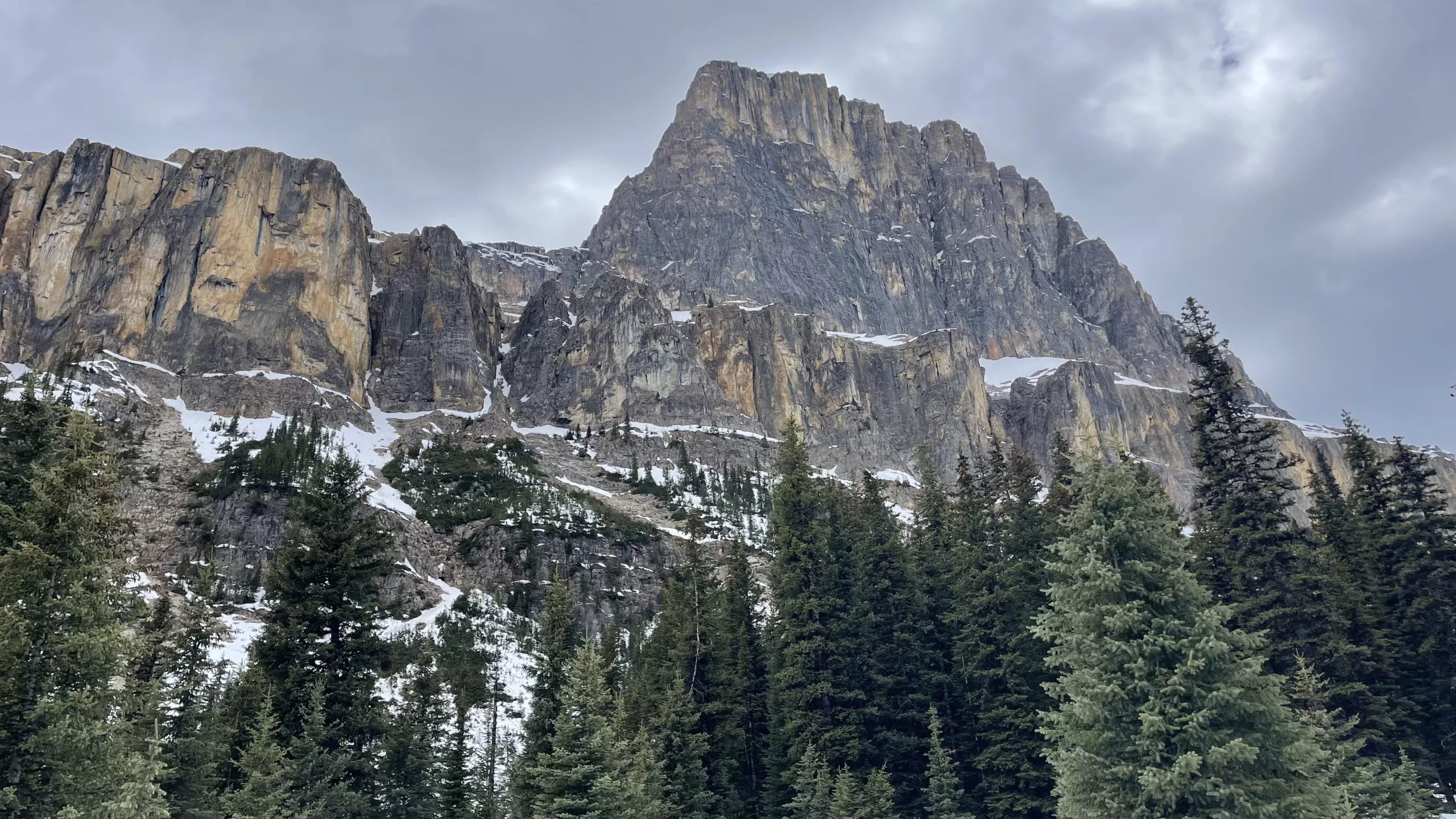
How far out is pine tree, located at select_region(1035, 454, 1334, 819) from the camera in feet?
43.2

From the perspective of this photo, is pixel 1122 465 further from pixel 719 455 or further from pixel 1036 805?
pixel 719 455

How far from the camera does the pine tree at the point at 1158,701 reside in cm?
1316

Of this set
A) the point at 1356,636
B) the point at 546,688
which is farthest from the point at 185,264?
the point at 1356,636

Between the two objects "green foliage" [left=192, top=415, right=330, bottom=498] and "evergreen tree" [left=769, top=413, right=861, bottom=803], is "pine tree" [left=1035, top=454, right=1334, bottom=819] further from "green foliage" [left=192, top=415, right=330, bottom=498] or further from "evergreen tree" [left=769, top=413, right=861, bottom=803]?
"green foliage" [left=192, top=415, right=330, bottom=498]

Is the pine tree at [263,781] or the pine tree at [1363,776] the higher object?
the pine tree at [263,781]

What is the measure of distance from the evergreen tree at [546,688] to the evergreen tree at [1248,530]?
770 inches

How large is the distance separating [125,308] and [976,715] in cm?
17809

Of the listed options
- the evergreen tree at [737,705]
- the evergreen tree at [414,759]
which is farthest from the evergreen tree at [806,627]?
the evergreen tree at [414,759]

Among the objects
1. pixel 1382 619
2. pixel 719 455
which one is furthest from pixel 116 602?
pixel 719 455

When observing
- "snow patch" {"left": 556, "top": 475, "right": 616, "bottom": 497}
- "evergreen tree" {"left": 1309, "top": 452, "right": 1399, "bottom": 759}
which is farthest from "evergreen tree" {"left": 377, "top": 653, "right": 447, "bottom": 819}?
"snow patch" {"left": 556, "top": 475, "right": 616, "bottom": 497}

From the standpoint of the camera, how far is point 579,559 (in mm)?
116750

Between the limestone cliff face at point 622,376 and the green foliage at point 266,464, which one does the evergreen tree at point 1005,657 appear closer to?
the green foliage at point 266,464

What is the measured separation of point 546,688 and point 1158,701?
18.1 m

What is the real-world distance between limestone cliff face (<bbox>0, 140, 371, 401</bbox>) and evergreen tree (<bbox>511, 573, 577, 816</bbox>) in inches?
6021
